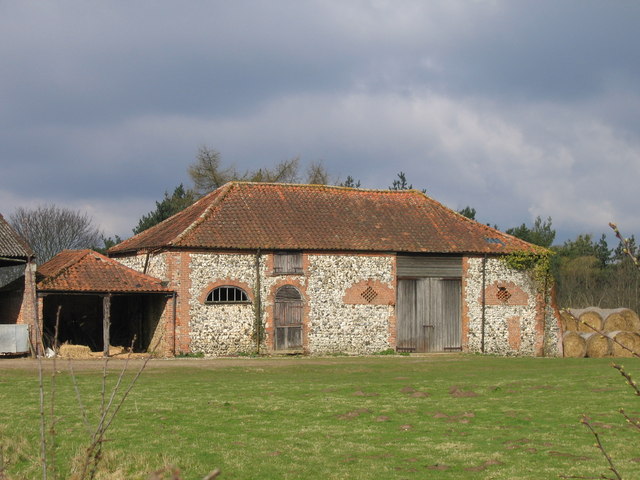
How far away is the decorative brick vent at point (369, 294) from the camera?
32.8 meters

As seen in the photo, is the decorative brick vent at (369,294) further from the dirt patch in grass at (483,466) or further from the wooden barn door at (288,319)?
the dirt patch in grass at (483,466)

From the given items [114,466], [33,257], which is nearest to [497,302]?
[33,257]

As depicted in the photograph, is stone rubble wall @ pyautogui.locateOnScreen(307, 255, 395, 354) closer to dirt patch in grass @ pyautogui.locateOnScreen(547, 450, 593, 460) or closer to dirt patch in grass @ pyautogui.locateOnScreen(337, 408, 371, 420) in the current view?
dirt patch in grass @ pyautogui.locateOnScreen(337, 408, 371, 420)

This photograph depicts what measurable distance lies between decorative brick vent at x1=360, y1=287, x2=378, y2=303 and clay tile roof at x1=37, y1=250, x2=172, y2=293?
7.52m

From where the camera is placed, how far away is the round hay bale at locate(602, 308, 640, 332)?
33.8 metres

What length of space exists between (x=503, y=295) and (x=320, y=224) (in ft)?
26.4

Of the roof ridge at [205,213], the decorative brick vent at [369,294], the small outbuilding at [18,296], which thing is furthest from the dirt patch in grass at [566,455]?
the decorative brick vent at [369,294]

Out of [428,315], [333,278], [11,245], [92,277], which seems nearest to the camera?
[11,245]

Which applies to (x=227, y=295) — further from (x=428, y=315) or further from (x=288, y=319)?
(x=428, y=315)

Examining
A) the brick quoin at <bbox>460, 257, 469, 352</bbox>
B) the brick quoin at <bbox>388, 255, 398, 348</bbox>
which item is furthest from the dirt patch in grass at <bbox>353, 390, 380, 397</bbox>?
the brick quoin at <bbox>460, 257, 469, 352</bbox>

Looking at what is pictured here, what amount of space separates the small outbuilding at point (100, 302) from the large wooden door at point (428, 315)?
360 inches

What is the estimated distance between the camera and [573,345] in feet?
111

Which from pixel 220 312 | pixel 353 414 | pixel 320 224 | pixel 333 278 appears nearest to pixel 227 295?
pixel 220 312

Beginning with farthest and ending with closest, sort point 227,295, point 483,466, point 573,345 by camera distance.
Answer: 1. point 573,345
2. point 227,295
3. point 483,466
